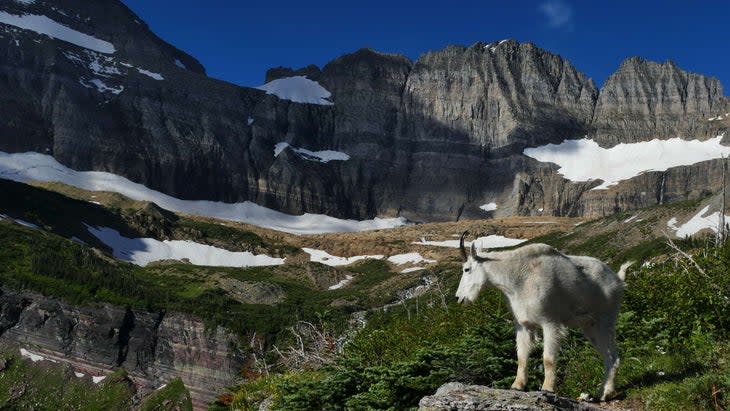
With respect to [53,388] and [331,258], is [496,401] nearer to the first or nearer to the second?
[53,388]

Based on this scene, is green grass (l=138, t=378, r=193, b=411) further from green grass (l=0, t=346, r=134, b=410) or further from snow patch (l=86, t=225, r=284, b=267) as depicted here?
snow patch (l=86, t=225, r=284, b=267)

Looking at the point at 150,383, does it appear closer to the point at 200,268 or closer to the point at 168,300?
the point at 168,300

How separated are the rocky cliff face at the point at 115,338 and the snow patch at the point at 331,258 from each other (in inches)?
2408

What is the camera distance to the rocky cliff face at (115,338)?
373ft

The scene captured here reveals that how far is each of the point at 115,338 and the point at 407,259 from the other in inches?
2956

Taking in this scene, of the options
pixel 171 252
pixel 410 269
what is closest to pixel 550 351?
pixel 410 269

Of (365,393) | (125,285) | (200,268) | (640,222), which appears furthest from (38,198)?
(365,393)

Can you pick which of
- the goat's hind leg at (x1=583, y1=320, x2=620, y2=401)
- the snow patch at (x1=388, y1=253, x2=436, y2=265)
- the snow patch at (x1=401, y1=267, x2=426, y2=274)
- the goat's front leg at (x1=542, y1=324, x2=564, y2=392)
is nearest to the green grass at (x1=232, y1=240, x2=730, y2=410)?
the goat's hind leg at (x1=583, y1=320, x2=620, y2=401)

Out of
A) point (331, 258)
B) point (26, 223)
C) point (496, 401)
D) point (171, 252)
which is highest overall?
point (496, 401)

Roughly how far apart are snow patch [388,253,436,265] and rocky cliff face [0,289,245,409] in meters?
61.4

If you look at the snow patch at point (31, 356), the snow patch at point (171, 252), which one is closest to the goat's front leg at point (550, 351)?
the snow patch at point (31, 356)

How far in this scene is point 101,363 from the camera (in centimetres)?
11612

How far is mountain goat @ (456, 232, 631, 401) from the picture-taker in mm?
9398

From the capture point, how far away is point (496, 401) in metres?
8.12
